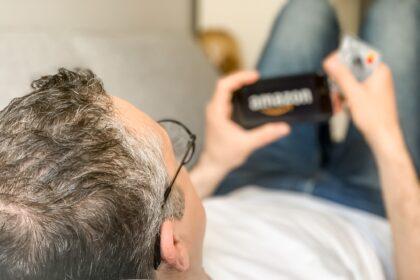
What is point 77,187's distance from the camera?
39 cm

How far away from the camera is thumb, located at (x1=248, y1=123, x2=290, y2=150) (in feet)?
2.22

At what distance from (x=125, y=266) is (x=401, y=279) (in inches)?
14.6

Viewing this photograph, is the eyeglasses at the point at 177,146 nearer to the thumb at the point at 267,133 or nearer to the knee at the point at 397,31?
the thumb at the point at 267,133

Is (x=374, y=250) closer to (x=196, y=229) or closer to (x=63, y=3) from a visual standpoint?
(x=196, y=229)

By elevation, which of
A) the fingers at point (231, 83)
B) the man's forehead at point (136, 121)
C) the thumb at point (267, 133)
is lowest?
the thumb at point (267, 133)

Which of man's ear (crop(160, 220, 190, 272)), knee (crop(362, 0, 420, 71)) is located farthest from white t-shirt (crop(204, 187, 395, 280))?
knee (crop(362, 0, 420, 71))

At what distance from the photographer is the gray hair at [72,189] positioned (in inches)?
15.0

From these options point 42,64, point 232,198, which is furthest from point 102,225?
point 232,198

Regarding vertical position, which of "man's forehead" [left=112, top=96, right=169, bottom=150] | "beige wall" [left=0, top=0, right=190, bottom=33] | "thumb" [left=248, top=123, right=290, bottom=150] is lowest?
"thumb" [left=248, top=123, right=290, bottom=150]

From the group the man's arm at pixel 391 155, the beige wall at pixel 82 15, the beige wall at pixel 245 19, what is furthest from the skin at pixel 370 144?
the beige wall at pixel 245 19

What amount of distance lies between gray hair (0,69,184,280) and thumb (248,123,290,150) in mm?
282

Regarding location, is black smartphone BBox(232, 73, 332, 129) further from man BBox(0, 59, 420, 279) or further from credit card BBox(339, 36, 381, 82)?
man BBox(0, 59, 420, 279)

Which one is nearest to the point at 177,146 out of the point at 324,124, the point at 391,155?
the point at 391,155

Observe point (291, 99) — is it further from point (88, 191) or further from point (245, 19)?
point (245, 19)
